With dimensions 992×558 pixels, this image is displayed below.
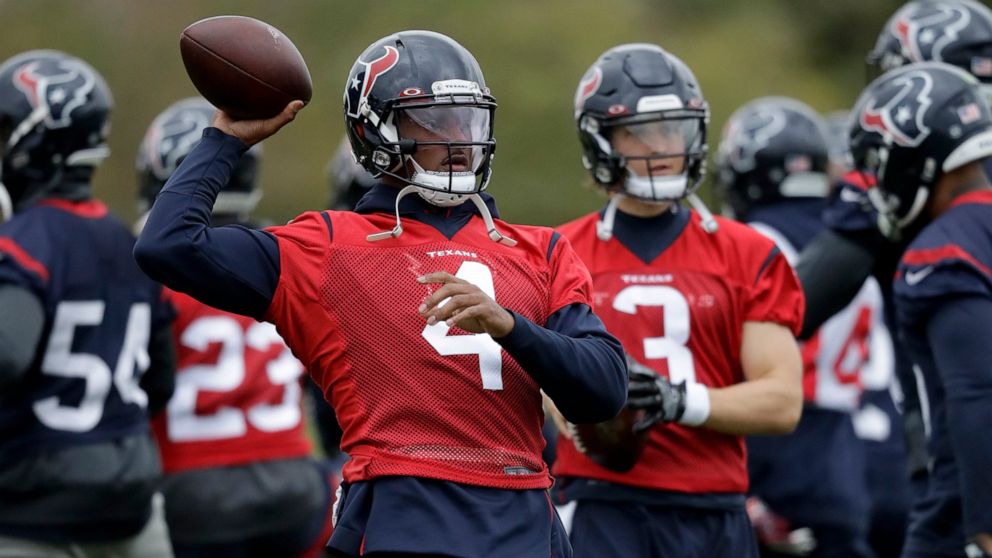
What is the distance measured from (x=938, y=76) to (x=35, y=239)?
10.2ft

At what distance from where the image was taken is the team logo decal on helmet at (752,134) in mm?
7891

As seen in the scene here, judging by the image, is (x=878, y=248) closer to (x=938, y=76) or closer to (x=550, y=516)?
(x=938, y=76)

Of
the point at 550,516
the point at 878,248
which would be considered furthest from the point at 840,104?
the point at 550,516

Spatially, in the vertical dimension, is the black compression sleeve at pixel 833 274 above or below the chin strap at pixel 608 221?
below

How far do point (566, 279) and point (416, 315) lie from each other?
444mm

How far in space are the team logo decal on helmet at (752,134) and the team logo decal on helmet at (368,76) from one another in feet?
13.6

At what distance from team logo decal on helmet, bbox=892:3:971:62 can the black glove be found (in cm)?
243

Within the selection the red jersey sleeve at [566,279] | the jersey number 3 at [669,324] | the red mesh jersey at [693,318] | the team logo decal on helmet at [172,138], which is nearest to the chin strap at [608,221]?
the red mesh jersey at [693,318]

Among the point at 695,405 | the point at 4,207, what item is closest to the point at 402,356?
the point at 695,405

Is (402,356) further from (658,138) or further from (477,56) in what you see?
(477,56)

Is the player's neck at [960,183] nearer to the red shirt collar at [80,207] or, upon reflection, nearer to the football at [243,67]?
the football at [243,67]

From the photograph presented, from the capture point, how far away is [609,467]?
4.82m

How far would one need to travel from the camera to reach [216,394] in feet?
21.5

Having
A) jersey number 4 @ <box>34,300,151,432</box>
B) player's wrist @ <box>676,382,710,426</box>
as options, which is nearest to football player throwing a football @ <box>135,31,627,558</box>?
player's wrist @ <box>676,382,710,426</box>
